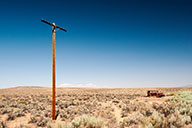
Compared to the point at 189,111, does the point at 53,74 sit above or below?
above

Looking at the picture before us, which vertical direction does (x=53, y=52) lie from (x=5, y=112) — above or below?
above

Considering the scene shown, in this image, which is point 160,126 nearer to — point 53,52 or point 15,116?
point 53,52

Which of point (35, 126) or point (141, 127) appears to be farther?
point (35, 126)

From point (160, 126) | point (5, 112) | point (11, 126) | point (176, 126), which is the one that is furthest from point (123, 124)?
point (5, 112)

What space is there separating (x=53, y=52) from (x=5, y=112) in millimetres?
7269

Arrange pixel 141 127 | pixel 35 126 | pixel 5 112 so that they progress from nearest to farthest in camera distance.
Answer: pixel 141 127
pixel 35 126
pixel 5 112

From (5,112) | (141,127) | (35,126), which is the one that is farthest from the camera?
(5,112)

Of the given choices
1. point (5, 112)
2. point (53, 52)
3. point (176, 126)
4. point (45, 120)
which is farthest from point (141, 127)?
point (5, 112)

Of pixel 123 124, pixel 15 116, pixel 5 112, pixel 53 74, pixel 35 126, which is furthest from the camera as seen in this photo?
pixel 5 112

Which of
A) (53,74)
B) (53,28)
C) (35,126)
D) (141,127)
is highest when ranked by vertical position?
(53,28)

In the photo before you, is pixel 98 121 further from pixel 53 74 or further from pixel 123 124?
pixel 53 74

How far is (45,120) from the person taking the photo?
897 centimetres

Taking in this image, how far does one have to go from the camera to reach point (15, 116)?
33.1 feet

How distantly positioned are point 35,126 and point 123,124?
5809mm
